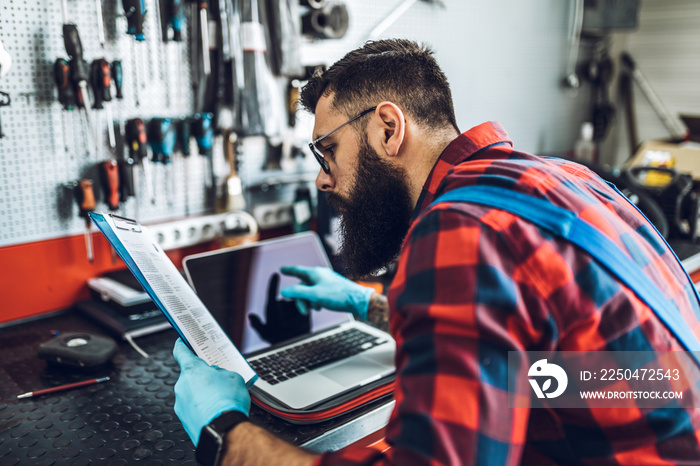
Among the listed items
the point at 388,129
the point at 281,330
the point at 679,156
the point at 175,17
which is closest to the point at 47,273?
the point at 281,330

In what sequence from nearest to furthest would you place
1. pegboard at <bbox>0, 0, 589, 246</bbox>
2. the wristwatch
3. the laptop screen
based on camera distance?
the wristwatch → the laptop screen → pegboard at <bbox>0, 0, 589, 246</bbox>

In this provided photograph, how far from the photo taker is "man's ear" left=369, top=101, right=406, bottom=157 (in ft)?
2.86

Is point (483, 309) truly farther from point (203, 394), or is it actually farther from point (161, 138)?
point (161, 138)

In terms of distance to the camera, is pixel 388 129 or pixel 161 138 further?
pixel 161 138

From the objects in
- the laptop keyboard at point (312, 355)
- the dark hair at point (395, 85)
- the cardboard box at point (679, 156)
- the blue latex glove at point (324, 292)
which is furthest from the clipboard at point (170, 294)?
the cardboard box at point (679, 156)

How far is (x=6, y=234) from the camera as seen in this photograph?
131 centimetres

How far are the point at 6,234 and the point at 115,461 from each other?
77 centimetres

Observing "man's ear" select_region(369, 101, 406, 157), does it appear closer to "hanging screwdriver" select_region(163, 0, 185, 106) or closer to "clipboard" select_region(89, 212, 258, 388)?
"clipboard" select_region(89, 212, 258, 388)

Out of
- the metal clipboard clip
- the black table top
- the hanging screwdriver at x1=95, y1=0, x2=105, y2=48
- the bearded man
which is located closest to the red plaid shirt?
the bearded man

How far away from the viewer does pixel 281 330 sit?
1.23 metres

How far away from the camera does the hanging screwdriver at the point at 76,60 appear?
4.18 feet

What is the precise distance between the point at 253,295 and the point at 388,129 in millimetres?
544

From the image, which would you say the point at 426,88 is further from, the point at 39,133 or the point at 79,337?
the point at 39,133

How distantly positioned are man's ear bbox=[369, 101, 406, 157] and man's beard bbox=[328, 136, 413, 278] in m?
0.02
